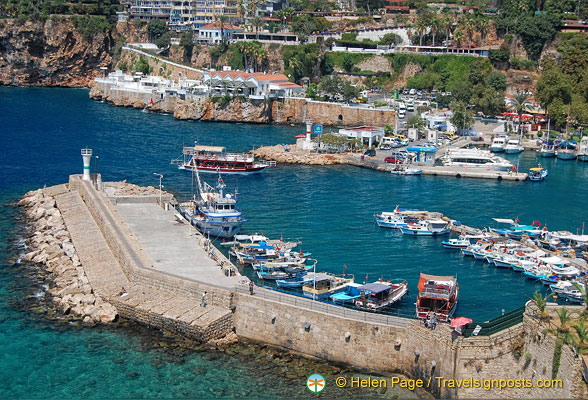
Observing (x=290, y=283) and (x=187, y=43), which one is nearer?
(x=290, y=283)

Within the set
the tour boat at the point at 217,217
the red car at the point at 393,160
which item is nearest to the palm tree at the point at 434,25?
the red car at the point at 393,160

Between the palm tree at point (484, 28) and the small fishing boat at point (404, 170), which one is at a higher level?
the palm tree at point (484, 28)

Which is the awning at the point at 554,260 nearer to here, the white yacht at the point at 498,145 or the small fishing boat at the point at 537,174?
the small fishing boat at the point at 537,174

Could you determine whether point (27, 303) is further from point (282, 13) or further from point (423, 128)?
point (282, 13)

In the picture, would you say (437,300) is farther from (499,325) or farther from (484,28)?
(484,28)

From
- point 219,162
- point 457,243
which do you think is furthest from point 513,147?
point 457,243

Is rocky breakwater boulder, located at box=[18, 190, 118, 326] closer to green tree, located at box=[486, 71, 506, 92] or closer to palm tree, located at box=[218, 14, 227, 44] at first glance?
green tree, located at box=[486, 71, 506, 92]

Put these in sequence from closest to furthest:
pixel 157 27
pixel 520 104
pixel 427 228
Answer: pixel 427 228 → pixel 520 104 → pixel 157 27
